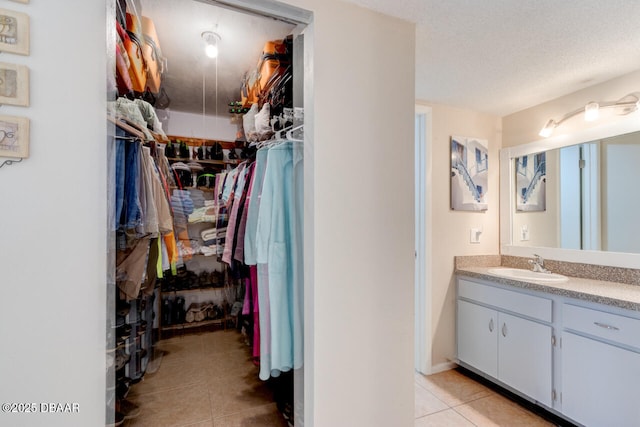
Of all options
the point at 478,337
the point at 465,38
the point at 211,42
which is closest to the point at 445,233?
the point at 478,337

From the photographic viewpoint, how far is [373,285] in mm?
1299

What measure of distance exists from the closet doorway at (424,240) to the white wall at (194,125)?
5.52 feet

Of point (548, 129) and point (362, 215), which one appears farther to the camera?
point (548, 129)

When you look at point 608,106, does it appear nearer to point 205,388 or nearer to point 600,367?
point 600,367

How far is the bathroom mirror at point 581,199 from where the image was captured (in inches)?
71.5

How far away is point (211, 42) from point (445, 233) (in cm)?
219


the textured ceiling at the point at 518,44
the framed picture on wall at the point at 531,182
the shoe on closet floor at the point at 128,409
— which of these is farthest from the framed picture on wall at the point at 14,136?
the framed picture on wall at the point at 531,182

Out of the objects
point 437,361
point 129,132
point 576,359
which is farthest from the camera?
point 437,361

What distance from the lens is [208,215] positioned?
51.4 inches

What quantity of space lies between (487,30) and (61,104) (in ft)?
6.25

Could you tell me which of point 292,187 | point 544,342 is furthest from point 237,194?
point 544,342

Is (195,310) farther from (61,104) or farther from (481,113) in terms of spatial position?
(481,113)

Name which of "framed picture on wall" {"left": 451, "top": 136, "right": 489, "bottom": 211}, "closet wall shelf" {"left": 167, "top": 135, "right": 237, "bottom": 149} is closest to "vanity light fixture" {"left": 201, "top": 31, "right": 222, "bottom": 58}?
"closet wall shelf" {"left": 167, "top": 135, "right": 237, "bottom": 149}

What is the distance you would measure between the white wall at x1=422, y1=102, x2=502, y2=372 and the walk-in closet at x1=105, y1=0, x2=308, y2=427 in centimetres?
150
